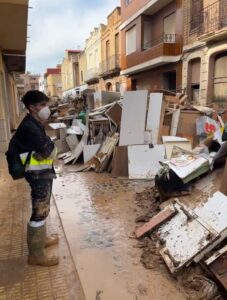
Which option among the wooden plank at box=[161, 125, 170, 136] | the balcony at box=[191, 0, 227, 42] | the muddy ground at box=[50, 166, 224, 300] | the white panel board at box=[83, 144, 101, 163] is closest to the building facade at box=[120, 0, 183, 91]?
the balcony at box=[191, 0, 227, 42]

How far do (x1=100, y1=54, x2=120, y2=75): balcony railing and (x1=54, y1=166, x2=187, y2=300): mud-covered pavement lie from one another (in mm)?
17506

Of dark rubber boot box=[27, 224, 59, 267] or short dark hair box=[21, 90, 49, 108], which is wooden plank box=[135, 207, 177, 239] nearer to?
dark rubber boot box=[27, 224, 59, 267]

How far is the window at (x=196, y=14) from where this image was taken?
11495 millimetres

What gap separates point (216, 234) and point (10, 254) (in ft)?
7.10

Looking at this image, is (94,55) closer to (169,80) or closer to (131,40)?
(131,40)

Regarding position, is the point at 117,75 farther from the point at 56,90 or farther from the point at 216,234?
the point at 56,90

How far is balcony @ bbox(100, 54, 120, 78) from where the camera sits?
A: 867 inches

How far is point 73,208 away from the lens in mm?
4645

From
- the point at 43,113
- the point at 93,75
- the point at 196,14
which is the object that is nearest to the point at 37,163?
the point at 43,113

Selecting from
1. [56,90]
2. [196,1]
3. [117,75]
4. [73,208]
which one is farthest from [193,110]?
[56,90]

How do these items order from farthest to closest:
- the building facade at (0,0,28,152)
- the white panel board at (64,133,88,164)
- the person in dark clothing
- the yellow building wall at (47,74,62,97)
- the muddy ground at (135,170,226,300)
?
the yellow building wall at (47,74,62,97) → the white panel board at (64,133,88,164) → the building facade at (0,0,28,152) → the person in dark clothing → the muddy ground at (135,170,226,300)

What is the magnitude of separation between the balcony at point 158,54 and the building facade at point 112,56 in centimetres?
397

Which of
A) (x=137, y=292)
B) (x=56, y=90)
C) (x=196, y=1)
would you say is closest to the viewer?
(x=137, y=292)

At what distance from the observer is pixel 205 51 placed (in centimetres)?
1103
